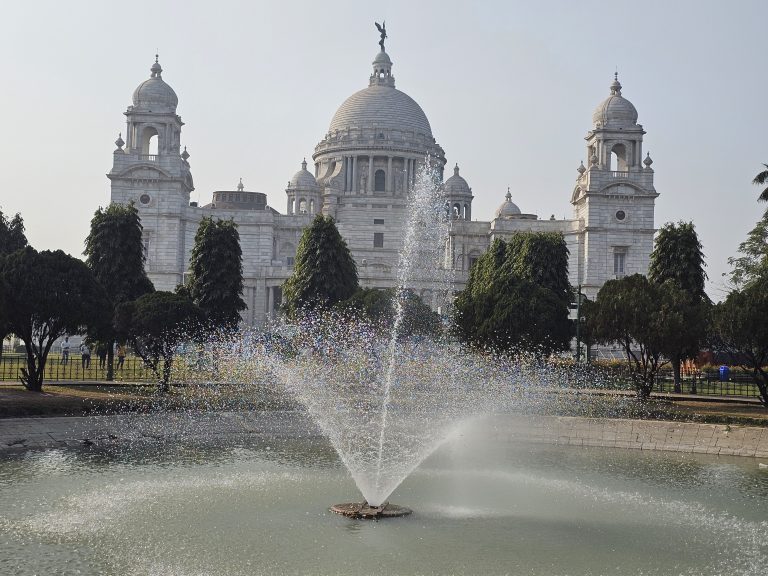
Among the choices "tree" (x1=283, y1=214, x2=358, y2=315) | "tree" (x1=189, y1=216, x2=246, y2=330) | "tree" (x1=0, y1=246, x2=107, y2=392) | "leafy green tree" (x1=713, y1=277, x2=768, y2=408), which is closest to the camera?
"leafy green tree" (x1=713, y1=277, x2=768, y2=408)

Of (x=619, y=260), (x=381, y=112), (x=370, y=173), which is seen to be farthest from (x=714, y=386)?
(x=381, y=112)

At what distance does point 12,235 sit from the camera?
58438mm

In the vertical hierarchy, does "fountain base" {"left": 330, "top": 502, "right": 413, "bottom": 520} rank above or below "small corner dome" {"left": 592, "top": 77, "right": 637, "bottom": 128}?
below

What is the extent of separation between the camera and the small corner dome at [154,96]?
286ft

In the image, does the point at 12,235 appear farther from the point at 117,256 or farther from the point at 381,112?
the point at 381,112

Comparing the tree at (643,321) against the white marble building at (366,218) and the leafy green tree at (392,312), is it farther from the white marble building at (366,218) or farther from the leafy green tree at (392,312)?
the white marble building at (366,218)

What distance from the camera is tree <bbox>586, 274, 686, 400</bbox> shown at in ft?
119

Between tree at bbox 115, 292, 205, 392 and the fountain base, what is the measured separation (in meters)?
20.0

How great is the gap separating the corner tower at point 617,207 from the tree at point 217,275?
39.8 metres

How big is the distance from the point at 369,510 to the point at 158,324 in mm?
22469

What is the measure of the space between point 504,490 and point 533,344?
67.6ft

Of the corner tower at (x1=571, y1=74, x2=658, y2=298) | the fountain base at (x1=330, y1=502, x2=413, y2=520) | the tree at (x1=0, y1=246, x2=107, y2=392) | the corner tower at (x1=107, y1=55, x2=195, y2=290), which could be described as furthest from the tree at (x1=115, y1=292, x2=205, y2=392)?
the corner tower at (x1=571, y1=74, x2=658, y2=298)

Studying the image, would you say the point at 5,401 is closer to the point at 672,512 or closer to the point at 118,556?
the point at 118,556

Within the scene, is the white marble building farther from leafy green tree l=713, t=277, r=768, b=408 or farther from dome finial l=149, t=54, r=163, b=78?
leafy green tree l=713, t=277, r=768, b=408
